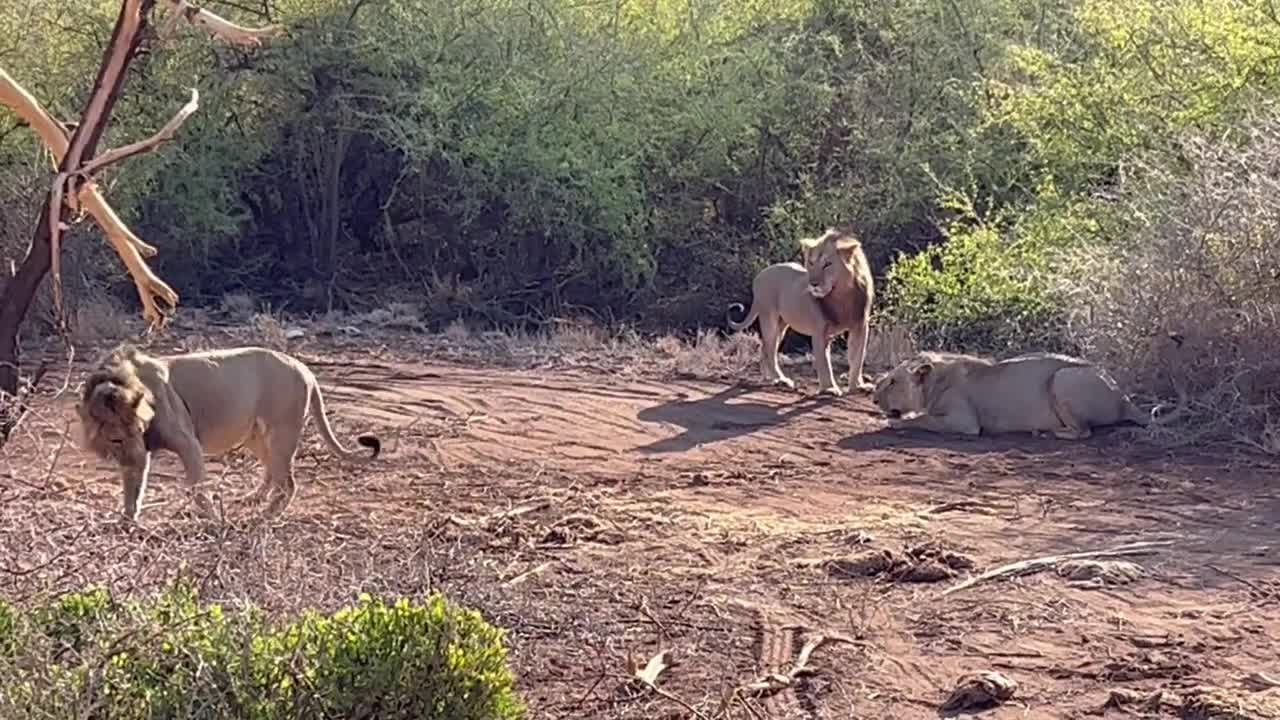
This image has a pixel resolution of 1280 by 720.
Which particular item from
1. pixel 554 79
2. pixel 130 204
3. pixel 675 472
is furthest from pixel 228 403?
pixel 554 79

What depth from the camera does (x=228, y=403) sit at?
10.4 metres

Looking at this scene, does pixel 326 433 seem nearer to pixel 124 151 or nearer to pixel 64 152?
pixel 64 152

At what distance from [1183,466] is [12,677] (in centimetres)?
910

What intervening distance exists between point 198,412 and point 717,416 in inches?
214

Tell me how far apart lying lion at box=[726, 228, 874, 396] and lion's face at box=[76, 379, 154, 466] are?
7441mm

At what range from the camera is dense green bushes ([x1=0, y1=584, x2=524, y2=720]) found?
17.7 ft

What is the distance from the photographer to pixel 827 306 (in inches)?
637

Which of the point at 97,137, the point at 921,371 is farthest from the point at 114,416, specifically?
the point at 921,371

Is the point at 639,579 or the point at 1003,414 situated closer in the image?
the point at 639,579

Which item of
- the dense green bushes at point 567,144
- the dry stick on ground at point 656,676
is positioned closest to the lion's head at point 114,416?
the dry stick on ground at point 656,676

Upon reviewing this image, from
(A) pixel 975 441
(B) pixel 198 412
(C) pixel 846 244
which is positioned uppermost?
(C) pixel 846 244

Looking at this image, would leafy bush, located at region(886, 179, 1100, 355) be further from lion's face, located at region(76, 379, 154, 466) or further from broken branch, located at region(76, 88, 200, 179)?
broken branch, located at region(76, 88, 200, 179)

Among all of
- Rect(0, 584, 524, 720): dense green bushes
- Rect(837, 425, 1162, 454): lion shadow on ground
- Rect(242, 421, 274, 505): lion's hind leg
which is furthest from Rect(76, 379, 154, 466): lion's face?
Rect(837, 425, 1162, 454): lion shadow on ground

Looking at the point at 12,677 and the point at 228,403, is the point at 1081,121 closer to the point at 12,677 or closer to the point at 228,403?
the point at 228,403
